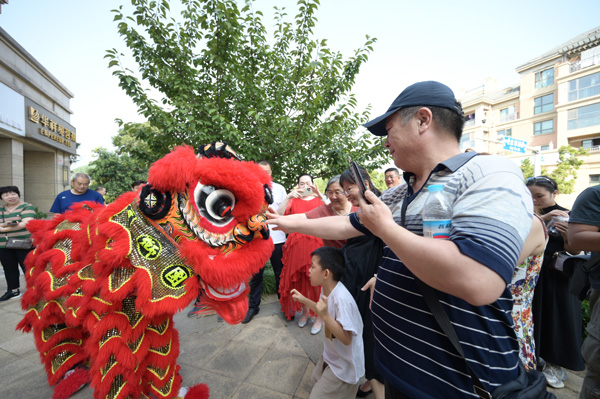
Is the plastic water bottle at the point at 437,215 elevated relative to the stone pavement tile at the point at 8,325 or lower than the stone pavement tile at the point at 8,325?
elevated

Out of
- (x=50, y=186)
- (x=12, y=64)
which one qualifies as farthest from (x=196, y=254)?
(x=50, y=186)

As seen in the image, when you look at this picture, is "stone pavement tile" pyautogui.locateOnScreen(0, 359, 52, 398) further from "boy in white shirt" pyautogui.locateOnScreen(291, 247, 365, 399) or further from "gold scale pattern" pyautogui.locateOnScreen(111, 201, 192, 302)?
"boy in white shirt" pyautogui.locateOnScreen(291, 247, 365, 399)

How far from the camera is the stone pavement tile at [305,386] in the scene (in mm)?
2234

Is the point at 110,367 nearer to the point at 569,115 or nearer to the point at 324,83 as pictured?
the point at 324,83

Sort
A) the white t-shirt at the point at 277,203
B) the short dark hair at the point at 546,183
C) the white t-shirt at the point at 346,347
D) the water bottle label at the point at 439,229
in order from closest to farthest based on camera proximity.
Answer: the water bottle label at the point at 439,229
the white t-shirt at the point at 346,347
the short dark hair at the point at 546,183
the white t-shirt at the point at 277,203

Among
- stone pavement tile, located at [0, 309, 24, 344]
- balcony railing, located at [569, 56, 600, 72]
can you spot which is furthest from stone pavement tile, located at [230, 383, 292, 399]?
balcony railing, located at [569, 56, 600, 72]

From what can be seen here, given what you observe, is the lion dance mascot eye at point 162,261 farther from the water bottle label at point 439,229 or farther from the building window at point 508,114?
the building window at point 508,114

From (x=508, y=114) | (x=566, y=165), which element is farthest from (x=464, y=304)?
(x=508, y=114)

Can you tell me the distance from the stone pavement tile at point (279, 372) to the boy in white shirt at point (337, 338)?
43 centimetres

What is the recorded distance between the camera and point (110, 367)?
1.48 meters

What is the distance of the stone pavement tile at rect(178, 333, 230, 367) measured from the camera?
2.68 meters

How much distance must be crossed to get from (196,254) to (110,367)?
818 mm

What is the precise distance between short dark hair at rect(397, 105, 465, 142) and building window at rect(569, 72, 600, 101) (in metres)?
35.2

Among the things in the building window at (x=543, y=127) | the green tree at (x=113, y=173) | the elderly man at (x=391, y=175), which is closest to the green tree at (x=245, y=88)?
the elderly man at (x=391, y=175)
